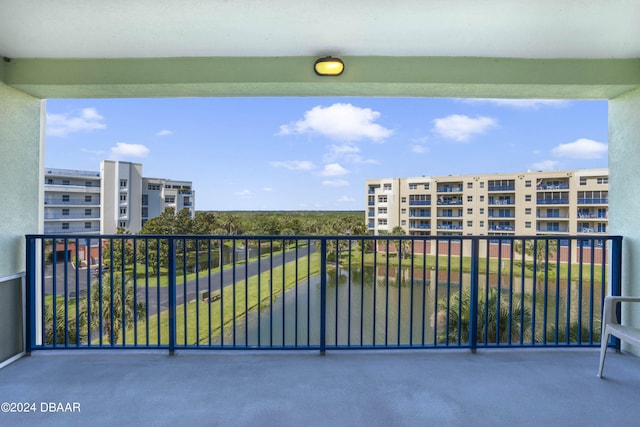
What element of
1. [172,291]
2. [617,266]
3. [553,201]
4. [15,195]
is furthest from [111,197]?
[553,201]

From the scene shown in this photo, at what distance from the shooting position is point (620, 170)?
269 centimetres

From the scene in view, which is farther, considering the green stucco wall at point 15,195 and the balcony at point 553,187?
the balcony at point 553,187

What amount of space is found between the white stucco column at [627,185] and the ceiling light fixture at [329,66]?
8.27 feet

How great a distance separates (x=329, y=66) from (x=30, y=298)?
315 cm

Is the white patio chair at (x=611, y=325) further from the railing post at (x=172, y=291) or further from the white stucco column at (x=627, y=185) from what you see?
the railing post at (x=172, y=291)

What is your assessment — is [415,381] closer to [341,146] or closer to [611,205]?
[611,205]

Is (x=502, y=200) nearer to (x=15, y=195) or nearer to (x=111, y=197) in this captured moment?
(x=111, y=197)

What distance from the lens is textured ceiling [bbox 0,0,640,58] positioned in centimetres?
189

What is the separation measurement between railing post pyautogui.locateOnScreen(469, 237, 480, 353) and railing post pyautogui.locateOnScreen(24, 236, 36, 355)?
3.67 meters

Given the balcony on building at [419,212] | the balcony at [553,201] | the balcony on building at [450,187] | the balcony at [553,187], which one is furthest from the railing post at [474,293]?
the balcony at [553,187]

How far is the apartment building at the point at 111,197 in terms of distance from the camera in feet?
11.7

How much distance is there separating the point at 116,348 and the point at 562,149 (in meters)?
20.8

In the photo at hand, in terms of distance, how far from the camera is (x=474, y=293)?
2.61 metres

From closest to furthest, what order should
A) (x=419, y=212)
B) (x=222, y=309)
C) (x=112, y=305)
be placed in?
1. (x=112, y=305)
2. (x=222, y=309)
3. (x=419, y=212)
